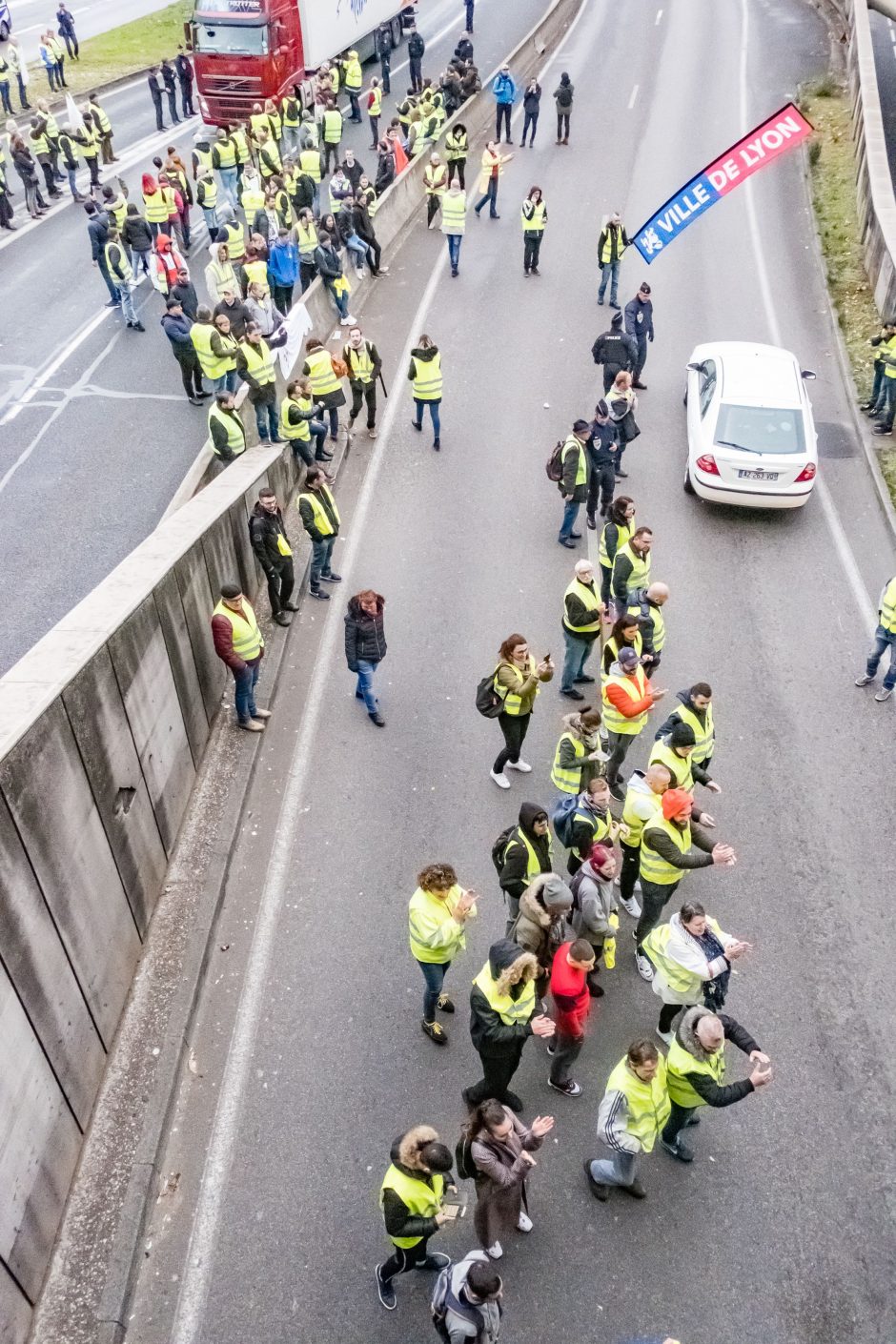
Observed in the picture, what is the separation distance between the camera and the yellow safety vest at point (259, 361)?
12555mm

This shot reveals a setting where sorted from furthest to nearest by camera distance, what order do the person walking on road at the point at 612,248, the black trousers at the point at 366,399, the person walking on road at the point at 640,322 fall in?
the person walking on road at the point at 612,248
the person walking on road at the point at 640,322
the black trousers at the point at 366,399

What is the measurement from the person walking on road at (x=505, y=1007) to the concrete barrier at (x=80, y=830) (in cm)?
249

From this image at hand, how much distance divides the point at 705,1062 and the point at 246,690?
5.35 metres

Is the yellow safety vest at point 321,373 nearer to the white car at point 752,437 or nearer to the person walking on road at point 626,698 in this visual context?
the white car at point 752,437

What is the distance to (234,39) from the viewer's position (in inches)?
920

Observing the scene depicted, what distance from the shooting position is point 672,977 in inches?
255

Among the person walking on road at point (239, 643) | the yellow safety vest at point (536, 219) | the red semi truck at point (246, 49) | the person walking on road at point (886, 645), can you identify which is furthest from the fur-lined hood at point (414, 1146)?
the red semi truck at point (246, 49)

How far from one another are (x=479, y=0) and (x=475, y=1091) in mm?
44918

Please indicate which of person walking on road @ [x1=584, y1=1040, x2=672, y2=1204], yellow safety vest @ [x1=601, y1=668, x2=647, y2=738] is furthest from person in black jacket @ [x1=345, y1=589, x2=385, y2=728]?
person walking on road @ [x1=584, y1=1040, x2=672, y2=1204]

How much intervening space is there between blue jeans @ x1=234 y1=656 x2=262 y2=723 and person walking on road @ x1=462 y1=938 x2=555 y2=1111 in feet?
13.7

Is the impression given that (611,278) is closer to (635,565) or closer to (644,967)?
(635,565)

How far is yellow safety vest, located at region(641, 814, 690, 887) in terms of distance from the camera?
22.9 feet

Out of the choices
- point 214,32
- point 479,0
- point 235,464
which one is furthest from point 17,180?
point 479,0

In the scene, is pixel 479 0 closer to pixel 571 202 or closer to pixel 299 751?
pixel 571 202
